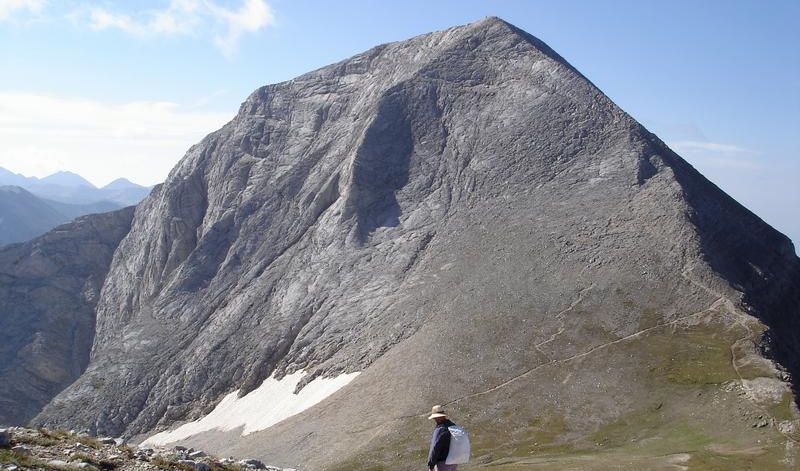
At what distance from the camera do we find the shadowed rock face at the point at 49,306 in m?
110

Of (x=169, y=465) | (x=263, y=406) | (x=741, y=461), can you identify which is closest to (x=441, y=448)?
(x=169, y=465)

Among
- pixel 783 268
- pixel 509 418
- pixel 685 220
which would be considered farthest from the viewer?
pixel 783 268

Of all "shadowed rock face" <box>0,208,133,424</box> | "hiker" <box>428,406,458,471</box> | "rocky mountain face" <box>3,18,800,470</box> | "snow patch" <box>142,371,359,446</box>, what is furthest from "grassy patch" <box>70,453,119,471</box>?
"shadowed rock face" <box>0,208,133,424</box>

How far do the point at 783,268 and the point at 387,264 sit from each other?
150 ft

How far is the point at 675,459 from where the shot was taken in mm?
38406

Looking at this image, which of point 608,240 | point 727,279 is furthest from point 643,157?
point 727,279

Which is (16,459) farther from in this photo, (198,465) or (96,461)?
(198,465)

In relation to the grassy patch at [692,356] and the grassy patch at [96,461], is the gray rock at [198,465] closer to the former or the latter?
the grassy patch at [96,461]

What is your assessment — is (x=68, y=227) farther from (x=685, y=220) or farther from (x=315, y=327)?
(x=685, y=220)

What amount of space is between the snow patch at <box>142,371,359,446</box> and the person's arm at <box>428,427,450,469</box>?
48.0m

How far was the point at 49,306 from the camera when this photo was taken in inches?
4867

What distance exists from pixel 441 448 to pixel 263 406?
188ft

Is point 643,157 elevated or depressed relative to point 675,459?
elevated

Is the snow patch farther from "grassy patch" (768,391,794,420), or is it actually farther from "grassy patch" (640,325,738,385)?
"grassy patch" (768,391,794,420)
